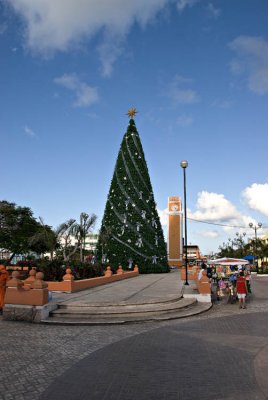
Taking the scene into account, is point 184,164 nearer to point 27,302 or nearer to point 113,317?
point 113,317

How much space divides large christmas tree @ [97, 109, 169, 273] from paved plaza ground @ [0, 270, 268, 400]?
24607 millimetres

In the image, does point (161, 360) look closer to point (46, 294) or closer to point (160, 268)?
point (46, 294)

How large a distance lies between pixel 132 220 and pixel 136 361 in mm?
29015

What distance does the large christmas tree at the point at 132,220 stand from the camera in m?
35.2

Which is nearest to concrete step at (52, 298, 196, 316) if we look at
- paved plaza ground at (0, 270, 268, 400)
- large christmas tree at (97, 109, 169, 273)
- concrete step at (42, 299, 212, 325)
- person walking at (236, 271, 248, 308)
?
concrete step at (42, 299, 212, 325)

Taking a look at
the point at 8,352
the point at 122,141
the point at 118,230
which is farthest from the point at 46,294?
the point at 122,141

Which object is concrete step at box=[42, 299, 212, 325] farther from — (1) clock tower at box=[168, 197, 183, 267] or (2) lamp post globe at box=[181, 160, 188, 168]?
(1) clock tower at box=[168, 197, 183, 267]

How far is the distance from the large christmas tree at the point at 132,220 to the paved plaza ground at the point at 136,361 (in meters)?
24.6

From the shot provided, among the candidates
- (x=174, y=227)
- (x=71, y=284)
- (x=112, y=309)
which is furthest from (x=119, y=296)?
(x=174, y=227)

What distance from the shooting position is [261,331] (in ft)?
31.0

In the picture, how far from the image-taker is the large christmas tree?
3519 cm

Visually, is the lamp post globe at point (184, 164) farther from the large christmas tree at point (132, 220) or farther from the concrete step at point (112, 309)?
the large christmas tree at point (132, 220)

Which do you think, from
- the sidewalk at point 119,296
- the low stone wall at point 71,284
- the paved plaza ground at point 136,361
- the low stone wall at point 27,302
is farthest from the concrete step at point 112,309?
the low stone wall at point 71,284

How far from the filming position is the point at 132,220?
117 ft
